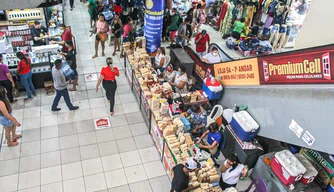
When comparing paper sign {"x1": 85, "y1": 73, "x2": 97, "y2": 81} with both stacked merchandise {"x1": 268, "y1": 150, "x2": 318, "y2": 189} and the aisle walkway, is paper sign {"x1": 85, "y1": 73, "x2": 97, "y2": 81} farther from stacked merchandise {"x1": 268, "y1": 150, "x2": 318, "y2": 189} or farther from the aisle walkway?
stacked merchandise {"x1": 268, "y1": 150, "x2": 318, "y2": 189}

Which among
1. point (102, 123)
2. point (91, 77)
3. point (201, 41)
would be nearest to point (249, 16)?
point (201, 41)

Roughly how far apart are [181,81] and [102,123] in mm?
2493

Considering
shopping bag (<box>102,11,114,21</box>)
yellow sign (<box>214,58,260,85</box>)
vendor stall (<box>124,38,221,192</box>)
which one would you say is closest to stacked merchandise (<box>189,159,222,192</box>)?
vendor stall (<box>124,38,221,192</box>)

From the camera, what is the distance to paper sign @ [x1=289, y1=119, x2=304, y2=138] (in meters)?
5.14

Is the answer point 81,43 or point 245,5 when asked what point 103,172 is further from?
point 245,5

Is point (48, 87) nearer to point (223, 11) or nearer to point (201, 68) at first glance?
point (201, 68)

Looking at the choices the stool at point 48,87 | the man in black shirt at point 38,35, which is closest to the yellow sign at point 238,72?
the stool at point 48,87

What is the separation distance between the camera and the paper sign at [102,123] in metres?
7.61

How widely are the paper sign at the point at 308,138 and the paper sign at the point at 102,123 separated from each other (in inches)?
189

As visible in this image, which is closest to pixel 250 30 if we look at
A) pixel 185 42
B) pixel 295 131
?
pixel 185 42

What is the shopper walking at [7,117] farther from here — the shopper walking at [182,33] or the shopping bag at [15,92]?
the shopper walking at [182,33]

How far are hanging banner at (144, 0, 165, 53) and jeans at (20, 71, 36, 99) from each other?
12.3 feet

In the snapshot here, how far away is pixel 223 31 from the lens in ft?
43.9

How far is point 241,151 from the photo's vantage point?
6.50 metres
